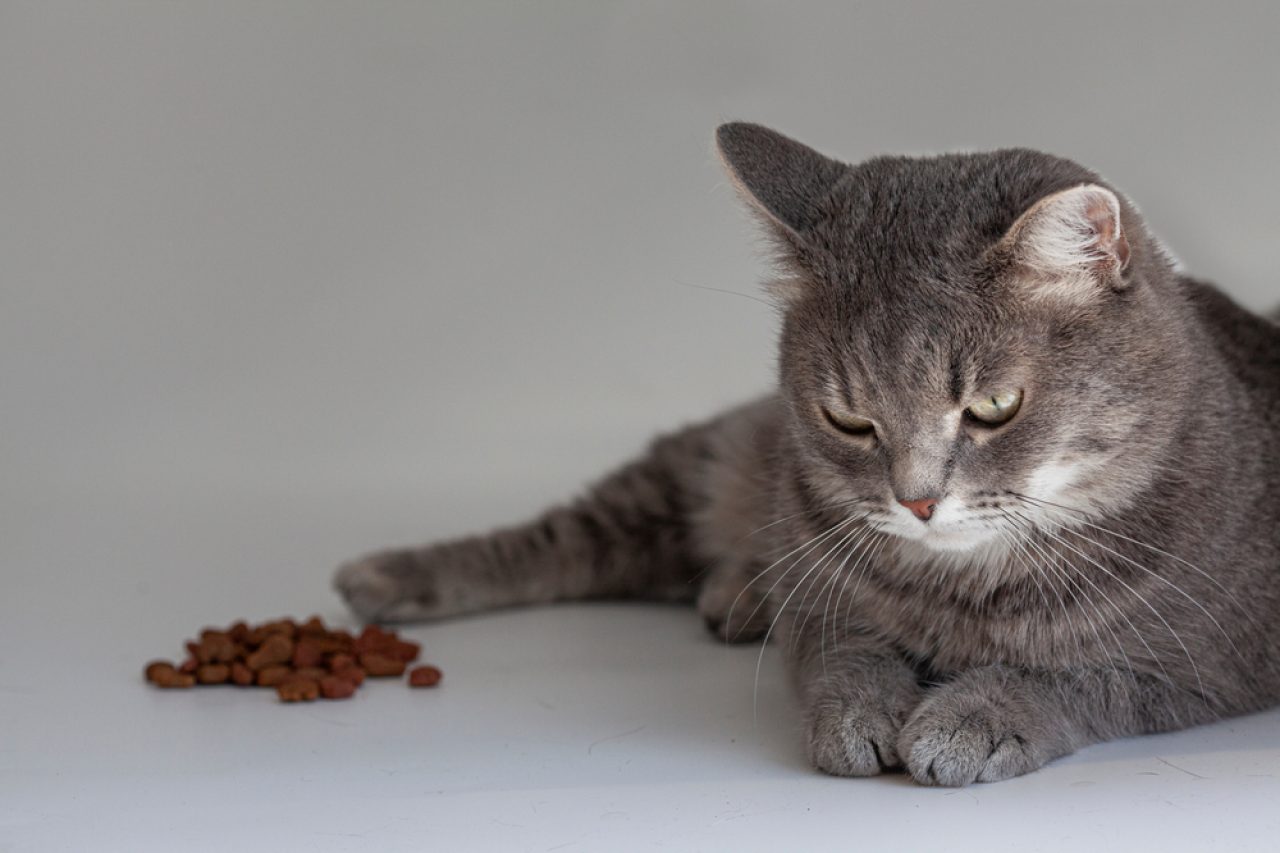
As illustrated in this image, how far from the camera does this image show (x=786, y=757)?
109 inches

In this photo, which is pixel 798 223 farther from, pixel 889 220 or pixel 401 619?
pixel 401 619

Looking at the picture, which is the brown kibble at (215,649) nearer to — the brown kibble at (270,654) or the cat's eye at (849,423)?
the brown kibble at (270,654)

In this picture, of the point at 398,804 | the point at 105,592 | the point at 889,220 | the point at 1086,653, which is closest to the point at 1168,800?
the point at 1086,653

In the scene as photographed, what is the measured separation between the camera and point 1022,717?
103 inches

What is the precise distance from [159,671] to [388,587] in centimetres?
63

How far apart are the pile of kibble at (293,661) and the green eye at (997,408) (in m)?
1.38

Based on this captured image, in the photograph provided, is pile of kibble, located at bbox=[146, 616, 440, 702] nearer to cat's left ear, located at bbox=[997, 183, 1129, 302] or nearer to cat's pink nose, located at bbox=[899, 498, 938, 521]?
cat's pink nose, located at bbox=[899, 498, 938, 521]

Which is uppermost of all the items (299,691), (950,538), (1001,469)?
(1001,469)

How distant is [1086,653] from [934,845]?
601 mm

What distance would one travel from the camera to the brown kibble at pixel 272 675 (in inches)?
131

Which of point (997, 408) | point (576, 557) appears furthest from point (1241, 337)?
point (576, 557)

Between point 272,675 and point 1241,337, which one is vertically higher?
point 1241,337

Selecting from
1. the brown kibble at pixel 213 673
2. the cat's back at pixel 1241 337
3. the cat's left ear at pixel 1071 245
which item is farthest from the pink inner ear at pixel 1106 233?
the brown kibble at pixel 213 673

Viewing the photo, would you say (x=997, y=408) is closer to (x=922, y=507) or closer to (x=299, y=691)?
(x=922, y=507)
